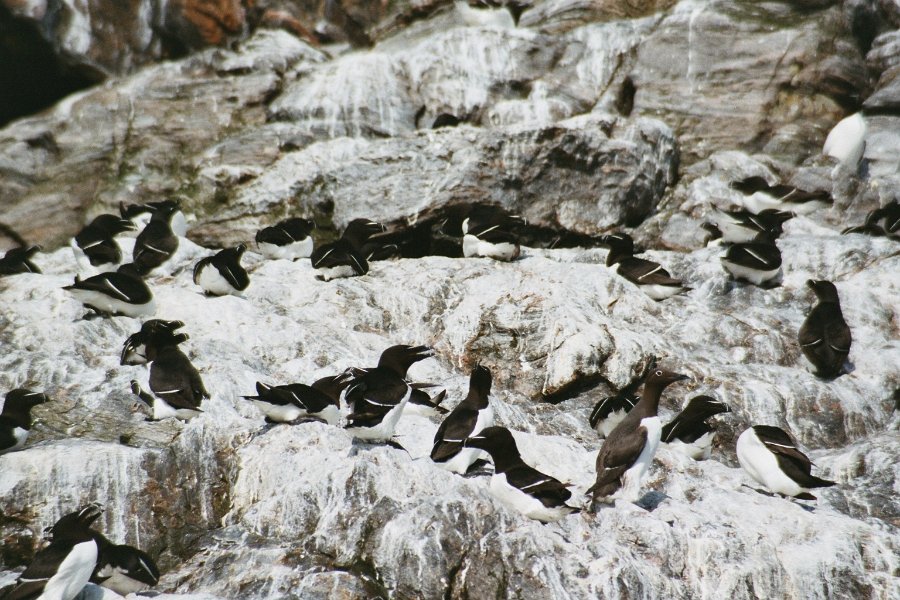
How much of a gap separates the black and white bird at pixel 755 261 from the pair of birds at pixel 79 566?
7.90m

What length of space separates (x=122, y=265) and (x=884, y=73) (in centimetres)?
1259

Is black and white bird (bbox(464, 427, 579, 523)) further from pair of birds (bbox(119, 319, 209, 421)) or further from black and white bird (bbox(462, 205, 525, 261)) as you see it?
black and white bird (bbox(462, 205, 525, 261))

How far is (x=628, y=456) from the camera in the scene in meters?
7.74

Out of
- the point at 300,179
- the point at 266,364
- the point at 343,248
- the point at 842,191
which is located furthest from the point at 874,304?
the point at 300,179

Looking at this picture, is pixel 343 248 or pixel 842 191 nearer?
pixel 343 248

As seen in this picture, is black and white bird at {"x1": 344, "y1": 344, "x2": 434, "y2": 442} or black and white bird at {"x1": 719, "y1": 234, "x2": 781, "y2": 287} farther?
black and white bird at {"x1": 719, "y1": 234, "x2": 781, "y2": 287}

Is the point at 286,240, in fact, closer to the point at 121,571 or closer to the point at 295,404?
the point at 295,404

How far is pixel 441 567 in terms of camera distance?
23.7ft

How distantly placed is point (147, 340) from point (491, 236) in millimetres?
4720

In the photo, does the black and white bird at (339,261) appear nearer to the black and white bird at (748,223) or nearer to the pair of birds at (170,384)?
the pair of birds at (170,384)

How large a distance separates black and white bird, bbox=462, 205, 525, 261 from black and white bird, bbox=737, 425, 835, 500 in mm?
4791

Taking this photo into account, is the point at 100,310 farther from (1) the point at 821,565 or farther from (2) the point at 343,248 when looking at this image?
(1) the point at 821,565

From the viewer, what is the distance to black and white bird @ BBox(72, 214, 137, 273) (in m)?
12.2

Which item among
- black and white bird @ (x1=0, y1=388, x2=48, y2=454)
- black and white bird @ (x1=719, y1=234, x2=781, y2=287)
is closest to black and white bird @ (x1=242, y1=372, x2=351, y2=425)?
black and white bird @ (x1=0, y1=388, x2=48, y2=454)
